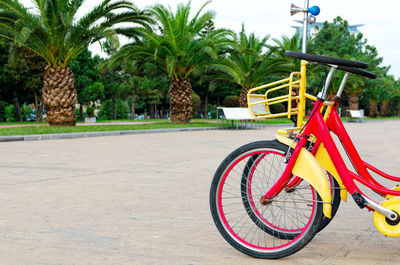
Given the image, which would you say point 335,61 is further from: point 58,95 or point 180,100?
point 180,100

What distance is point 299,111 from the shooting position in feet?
10.9

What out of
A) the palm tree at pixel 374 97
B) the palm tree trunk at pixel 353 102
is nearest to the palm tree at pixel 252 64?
the palm tree trunk at pixel 353 102

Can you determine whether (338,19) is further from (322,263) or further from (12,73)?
(322,263)

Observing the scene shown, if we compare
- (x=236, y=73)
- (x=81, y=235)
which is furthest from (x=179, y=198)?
(x=236, y=73)

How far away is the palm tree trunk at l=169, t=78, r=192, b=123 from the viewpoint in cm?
2669

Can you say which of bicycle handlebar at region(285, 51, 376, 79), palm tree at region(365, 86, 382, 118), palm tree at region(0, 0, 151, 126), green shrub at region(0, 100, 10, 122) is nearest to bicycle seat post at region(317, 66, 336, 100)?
bicycle handlebar at region(285, 51, 376, 79)

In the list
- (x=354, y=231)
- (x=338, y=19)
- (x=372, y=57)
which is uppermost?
(x=338, y=19)

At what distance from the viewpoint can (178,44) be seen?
2461 centimetres

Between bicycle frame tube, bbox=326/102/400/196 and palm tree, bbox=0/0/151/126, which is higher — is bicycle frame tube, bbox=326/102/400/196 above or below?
below

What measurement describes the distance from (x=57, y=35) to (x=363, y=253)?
18.0 metres

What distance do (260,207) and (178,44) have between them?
21512 millimetres

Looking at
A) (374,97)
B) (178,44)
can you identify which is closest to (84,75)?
(178,44)

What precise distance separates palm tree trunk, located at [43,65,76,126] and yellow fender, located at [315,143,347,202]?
1854 centimetres

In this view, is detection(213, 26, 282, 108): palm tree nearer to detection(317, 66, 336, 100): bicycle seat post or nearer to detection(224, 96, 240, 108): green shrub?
detection(224, 96, 240, 108): green shrub
